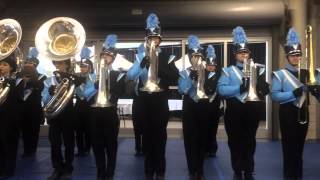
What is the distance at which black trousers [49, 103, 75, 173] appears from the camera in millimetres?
6742

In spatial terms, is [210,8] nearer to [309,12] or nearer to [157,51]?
[309,12]

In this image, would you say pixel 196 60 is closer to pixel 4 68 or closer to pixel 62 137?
pixel 62 137

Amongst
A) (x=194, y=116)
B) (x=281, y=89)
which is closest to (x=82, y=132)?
(x=194, y=116)

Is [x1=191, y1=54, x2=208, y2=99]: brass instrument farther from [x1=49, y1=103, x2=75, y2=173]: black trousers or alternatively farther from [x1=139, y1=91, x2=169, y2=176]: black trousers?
[x1=49, y1=103, x2=75, y2=173]: black trousers

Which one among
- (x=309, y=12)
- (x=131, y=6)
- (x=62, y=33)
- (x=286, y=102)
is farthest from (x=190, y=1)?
(x=286, y=102)

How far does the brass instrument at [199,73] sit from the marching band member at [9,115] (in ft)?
8.29

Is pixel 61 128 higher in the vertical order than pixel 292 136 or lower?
higher

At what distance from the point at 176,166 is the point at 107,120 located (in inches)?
81.0

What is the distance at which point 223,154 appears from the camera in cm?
938

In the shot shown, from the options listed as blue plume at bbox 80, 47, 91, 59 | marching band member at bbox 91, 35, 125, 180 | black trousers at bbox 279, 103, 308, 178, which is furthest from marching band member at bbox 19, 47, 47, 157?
black trousers at bbox 279, 103, 308, 178

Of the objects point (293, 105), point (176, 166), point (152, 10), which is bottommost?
point (176, 166)

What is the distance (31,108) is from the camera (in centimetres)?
931

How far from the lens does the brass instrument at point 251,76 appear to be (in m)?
6.48

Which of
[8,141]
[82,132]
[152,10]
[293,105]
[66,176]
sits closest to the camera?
[293,105]
